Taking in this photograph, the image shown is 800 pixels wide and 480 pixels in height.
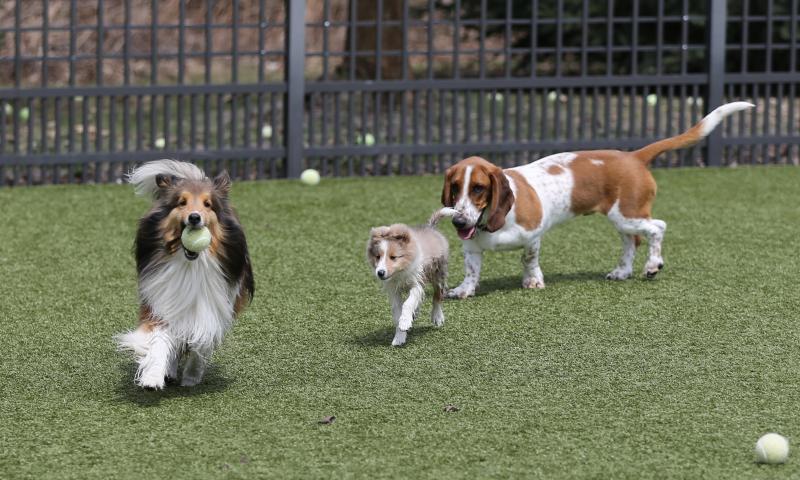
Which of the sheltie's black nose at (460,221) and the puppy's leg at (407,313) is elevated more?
the sheltie's black nose at (460,221)

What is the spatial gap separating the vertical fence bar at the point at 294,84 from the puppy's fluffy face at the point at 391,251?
5.41 meters

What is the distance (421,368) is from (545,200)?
183 cm

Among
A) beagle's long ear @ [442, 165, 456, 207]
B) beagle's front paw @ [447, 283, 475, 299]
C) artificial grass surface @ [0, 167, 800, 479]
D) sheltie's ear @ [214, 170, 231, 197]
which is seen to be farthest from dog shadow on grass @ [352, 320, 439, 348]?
sheltie's ear @ [214, 170, 231, 197]

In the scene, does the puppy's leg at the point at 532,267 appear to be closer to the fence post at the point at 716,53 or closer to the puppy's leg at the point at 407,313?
the puppy's leg at the point at 407,313

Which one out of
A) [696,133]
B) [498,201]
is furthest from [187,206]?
[696,133]

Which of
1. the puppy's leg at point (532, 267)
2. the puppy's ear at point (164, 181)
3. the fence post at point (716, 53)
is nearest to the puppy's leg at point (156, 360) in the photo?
the puppy's ear at point (164, 181)

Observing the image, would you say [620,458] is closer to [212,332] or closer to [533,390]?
[533,390]

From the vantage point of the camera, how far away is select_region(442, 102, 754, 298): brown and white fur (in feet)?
24.2

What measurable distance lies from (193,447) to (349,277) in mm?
3203

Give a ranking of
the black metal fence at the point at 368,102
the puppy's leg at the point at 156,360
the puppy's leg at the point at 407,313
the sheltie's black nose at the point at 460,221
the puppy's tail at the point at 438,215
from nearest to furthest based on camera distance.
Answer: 1. the puppy's leg at the point at 156,360
2. the puppy's leg at the point at 407,313
3. the puppy's tail at the point at 438,215
4. the sheltie's black nose at the point at 460,221
5. the black metal fence at the point at 368,102

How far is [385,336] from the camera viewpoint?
22.5ft

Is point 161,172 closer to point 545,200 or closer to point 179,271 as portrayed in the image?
point 179,271

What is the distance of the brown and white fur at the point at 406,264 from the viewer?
21.1ft

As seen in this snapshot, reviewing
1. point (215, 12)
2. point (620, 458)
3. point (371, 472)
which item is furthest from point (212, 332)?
point (215, 12)
